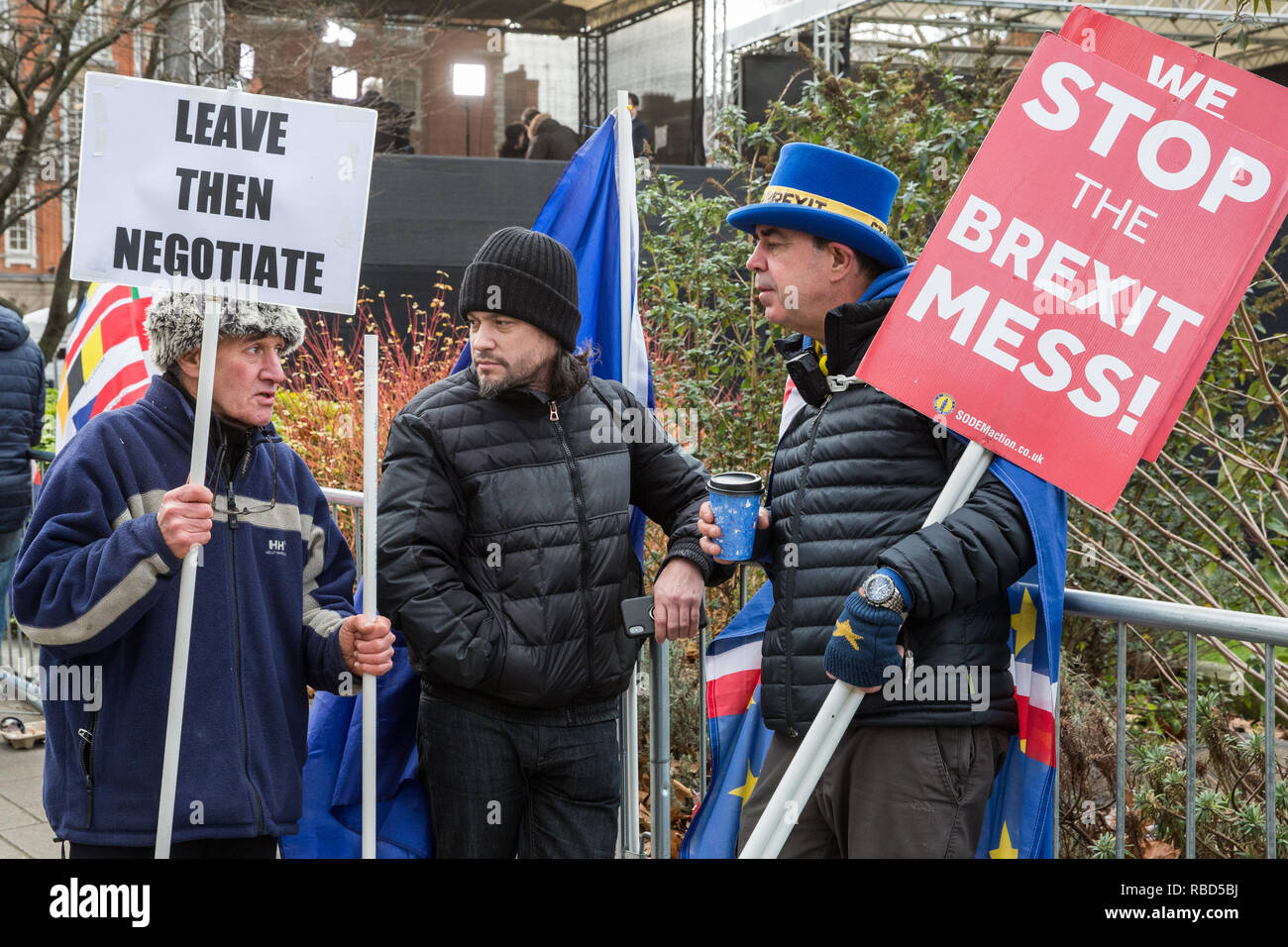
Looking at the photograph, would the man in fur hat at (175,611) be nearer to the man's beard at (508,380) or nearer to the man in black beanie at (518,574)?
the man in black beanie at (518,574)

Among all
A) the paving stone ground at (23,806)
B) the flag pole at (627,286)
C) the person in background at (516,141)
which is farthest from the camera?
the person in background at (516,141)

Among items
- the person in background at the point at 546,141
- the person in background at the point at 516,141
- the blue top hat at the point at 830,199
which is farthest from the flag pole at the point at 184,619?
the person in background at the point at 516,141

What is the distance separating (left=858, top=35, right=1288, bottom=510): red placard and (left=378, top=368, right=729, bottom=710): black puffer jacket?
0.84 metres

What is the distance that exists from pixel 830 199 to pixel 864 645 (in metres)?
1.12

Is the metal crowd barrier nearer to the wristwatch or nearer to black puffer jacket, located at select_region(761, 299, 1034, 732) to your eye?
black puffer jacket, located at select_region(761, 299, 1034, 732)

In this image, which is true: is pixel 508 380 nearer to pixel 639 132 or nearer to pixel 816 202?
pixel 816 202

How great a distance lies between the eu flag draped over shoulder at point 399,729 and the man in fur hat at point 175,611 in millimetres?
391

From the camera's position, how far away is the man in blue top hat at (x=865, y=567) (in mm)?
2605

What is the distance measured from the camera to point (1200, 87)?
8.79ft

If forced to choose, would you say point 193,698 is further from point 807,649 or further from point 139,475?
point 807,649

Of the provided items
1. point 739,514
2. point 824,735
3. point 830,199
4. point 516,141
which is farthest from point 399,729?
point 516,141

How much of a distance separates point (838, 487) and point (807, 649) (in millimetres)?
366

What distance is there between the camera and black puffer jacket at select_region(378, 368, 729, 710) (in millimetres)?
3086
